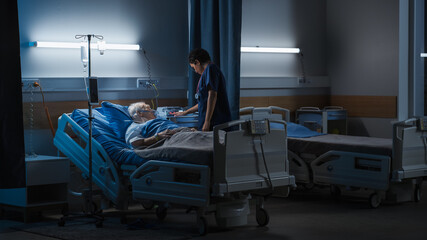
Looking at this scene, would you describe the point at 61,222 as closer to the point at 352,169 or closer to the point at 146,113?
the point at 146,113

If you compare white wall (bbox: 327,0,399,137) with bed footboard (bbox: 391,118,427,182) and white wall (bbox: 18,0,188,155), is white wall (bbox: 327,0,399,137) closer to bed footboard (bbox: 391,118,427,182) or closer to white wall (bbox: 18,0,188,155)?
bed footboard (bbox: 391,118,427,182)

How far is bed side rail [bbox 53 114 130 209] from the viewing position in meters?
5.20

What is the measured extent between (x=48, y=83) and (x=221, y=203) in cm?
213

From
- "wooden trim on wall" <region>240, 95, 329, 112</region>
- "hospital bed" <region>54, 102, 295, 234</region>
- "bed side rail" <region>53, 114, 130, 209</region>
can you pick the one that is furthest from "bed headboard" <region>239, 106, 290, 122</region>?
"bed side rail" <region>53, 114, 130, 209</region>

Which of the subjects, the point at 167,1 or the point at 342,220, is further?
the point at 167,1

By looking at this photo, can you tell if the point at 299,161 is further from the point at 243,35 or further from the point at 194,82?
the point at 243,35

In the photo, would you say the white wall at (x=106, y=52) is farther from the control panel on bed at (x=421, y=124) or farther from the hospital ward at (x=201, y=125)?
the control panel on bed at (x=421, y=124)

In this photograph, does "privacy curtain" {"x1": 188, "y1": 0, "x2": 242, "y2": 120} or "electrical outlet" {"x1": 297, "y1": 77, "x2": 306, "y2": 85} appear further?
"electrical outlet" {"x1": 297, "y1": 77, "x2": 306, "y2": 85}

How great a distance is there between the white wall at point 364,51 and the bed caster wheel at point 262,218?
11.4 ft

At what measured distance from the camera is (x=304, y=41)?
8.34m

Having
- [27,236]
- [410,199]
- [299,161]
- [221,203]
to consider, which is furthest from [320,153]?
[27,236]

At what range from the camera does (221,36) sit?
6.25 m

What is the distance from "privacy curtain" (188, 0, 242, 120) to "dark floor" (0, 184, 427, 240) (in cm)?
124

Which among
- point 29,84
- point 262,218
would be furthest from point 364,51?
point 29,84
